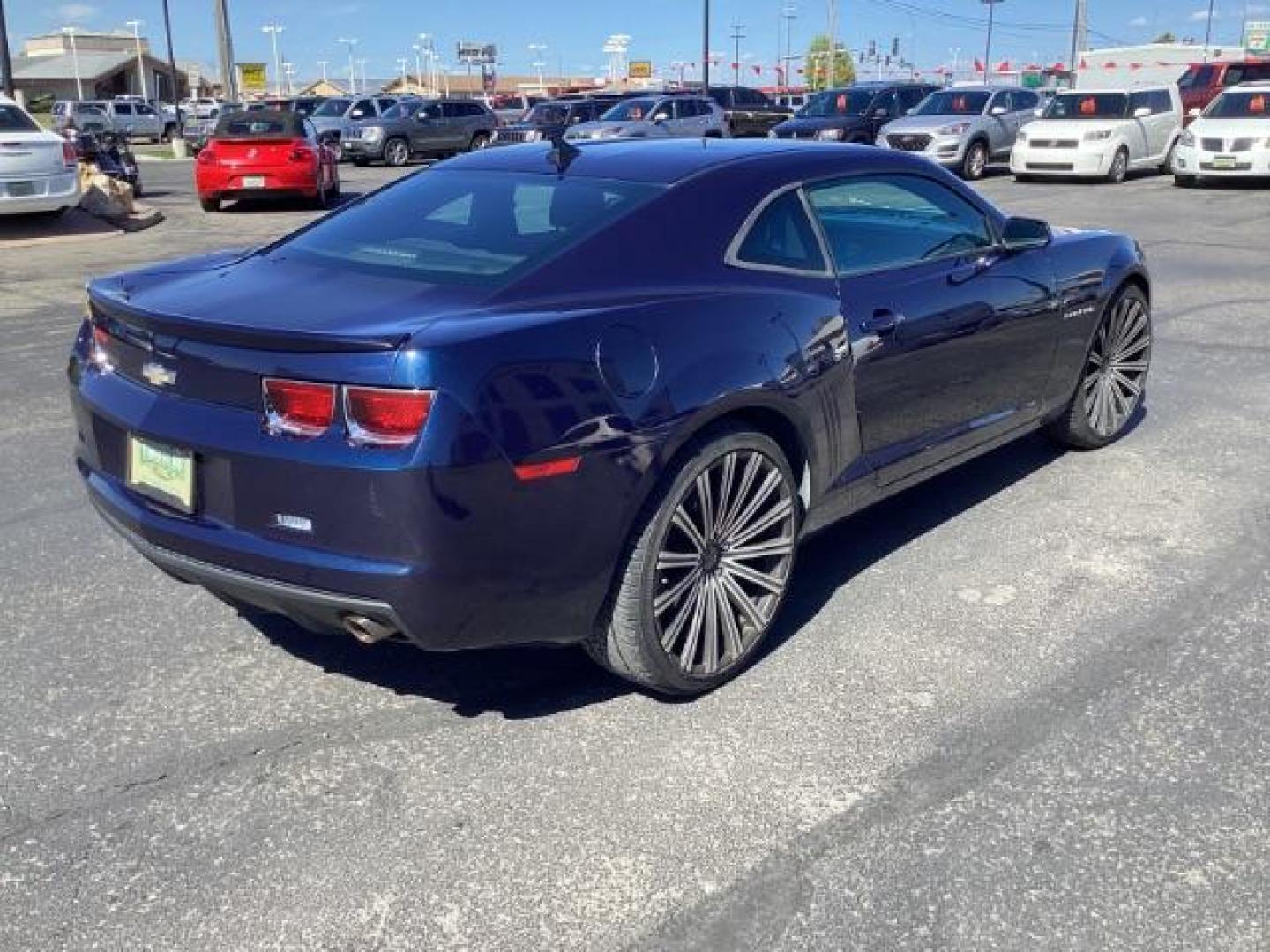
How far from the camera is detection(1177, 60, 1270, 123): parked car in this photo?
27.8 metres

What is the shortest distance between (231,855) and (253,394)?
1061 millimetres

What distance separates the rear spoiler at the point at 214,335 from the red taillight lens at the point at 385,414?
0.11m

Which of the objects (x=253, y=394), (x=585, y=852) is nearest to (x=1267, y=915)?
(x=585, y=852)

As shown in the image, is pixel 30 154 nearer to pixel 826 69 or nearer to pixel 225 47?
pixel 225 47

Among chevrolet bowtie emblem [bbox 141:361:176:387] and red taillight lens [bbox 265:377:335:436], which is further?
chevrolet bowtie emblem [bbox 141:361:176:387]

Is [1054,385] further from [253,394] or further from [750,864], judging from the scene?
[253,394]

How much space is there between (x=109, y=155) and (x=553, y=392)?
745 inches

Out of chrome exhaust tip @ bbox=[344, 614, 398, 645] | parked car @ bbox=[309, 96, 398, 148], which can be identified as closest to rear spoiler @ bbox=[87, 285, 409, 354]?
chrome exhaust tip @ bbox=[344, 614, 398, 645]

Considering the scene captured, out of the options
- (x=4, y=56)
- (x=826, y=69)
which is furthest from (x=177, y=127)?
(x=826, y=69)

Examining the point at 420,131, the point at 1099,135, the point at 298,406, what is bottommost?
the point at 420,131

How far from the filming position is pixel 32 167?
14.3m

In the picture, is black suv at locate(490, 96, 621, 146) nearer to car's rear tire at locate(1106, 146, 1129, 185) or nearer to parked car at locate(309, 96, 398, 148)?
parked car at locate(309, 96, 398, 148)

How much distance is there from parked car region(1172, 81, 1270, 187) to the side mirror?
17577 mm

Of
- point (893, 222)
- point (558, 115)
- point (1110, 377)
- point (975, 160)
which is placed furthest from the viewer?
point (558, 115)
